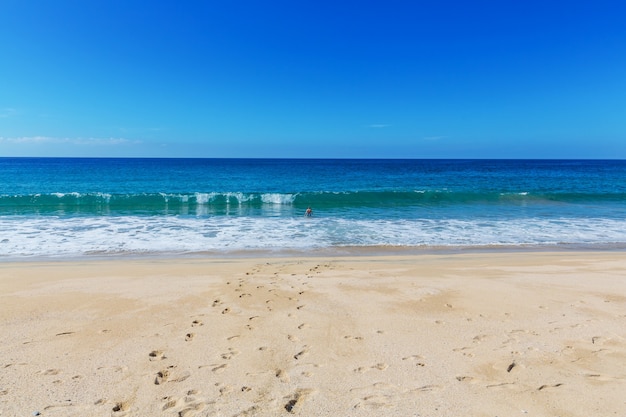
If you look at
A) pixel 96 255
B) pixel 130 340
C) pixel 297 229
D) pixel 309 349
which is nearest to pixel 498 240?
pixel 297 229

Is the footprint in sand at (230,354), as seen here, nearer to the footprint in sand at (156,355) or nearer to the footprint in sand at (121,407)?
the footprint in sand at (156,355)

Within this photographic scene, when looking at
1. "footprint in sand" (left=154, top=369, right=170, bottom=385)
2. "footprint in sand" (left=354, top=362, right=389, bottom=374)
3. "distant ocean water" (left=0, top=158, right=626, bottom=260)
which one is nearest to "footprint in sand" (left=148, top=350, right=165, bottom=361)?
"footprint in sand" (left=154, top=369, right=170, bottom=385)

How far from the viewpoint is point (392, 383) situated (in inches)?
144

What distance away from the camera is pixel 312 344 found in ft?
15.0

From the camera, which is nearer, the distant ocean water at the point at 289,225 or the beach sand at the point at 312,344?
the beach sand at the point at 312,344

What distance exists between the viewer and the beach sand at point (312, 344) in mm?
3383

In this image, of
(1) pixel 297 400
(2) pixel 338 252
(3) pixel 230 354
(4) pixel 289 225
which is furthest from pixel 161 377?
(4) pixel 289 225

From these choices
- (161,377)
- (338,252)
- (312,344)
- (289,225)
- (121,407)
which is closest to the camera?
(121,407)

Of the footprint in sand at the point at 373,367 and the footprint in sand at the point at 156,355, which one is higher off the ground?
the footprint in sand at the point at 373,367

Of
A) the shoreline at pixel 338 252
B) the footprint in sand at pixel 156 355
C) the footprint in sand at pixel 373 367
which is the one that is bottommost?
the shoreline at pixel 338 252

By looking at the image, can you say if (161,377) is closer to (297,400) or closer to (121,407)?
(121,407)

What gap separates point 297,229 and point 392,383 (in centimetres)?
1132

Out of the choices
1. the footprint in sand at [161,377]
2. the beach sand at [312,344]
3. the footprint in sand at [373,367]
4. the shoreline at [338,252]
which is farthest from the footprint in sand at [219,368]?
the shoreline at [338,252]

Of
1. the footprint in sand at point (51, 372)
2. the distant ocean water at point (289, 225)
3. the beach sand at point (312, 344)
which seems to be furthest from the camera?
the distant ocean water at point (289, 225)
